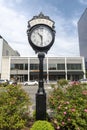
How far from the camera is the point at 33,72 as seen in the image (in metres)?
62.3

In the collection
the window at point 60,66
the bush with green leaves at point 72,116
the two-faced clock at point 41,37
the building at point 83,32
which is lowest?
the bush with green leaves at point 72,116

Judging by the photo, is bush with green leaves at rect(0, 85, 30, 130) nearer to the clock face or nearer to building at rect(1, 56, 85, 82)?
the clock face

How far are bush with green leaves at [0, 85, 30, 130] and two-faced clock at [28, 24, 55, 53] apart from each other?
5.27ft

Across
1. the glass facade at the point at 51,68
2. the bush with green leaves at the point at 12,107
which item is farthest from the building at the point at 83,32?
the bush with green leaves at the point at 12,107

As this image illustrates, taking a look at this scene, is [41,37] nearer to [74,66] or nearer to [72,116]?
[72,116]

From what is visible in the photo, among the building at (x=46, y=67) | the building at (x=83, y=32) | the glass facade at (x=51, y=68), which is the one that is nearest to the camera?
the building at (x=46, y=67)

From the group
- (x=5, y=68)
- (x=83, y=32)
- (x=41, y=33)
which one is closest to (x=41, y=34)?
(x=41, y=33)

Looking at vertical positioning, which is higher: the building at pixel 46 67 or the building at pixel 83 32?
the building at pixel 83 32

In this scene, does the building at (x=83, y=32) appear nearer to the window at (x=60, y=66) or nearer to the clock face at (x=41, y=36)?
the window at (x=60, y=66)

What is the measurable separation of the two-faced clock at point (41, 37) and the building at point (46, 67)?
183ft

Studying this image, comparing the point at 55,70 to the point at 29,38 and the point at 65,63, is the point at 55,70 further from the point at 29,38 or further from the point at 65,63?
the point at 29,38

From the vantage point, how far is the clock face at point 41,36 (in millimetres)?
5641

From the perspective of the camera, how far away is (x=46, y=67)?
204 ft

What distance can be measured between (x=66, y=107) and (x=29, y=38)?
2398 millimetres
